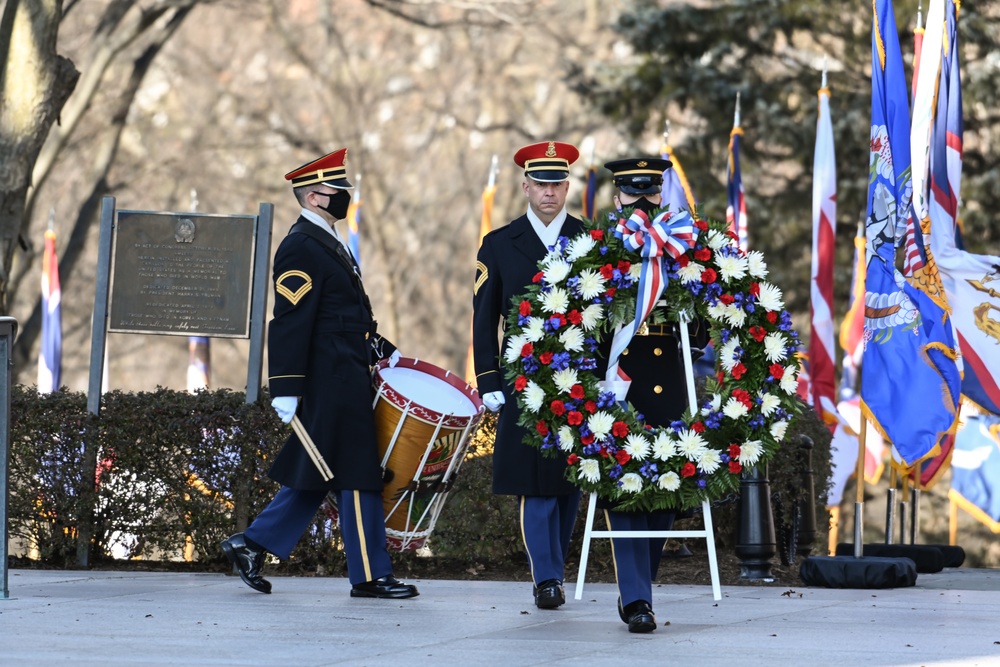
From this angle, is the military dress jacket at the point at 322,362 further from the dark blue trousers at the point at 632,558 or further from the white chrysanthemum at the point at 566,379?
the dark blue trousers at the point at 632,558

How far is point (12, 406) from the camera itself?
9.91m

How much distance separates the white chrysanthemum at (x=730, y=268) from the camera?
22.9 ft

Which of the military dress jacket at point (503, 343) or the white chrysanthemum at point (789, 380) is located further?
the military dress jacket at point (503, 343)

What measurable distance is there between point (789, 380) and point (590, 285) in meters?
0.97

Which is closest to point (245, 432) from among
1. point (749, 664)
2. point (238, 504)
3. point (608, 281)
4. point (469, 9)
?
point (238, 504)

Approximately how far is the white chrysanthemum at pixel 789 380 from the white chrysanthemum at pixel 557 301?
38.8 inches

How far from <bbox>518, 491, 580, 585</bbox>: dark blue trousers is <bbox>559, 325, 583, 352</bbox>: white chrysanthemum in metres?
1.03

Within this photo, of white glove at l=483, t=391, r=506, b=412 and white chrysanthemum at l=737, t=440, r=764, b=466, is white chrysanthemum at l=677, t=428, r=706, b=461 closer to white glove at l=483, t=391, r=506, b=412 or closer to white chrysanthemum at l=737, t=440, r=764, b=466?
white chrysanthemum at l=737, t=440, r=764, b=466

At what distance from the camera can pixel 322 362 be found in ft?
26.5

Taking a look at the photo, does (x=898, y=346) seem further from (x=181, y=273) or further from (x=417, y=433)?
(x=181, y=273)

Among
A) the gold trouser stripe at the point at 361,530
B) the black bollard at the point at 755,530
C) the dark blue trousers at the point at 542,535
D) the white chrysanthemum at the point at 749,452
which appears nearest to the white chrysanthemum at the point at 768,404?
the white chrysanthemum at the point at 749,452

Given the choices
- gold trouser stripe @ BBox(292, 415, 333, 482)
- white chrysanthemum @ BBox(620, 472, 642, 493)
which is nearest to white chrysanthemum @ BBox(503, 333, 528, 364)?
white chrysanthemum @ BBox(620, 472, 642, 493)

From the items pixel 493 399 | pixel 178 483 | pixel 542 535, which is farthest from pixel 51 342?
pixel 542 535

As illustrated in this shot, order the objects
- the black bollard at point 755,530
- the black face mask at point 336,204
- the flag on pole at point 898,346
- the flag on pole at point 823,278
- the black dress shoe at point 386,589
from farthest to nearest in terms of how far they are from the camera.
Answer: the flag on pole at point 823,278, the flag on pole at point 898,346, the black bollard at point 755,530, the black face mask at point 336,204, the black dress shoe at point 386,589
